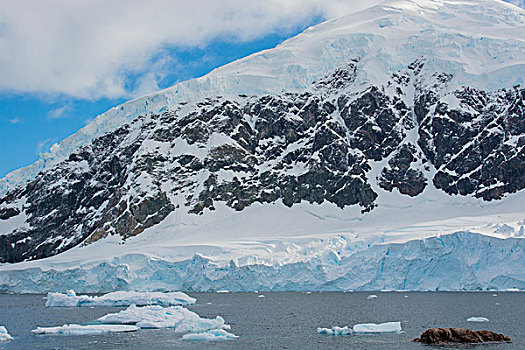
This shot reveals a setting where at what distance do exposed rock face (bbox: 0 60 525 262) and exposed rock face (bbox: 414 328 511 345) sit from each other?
266 ft

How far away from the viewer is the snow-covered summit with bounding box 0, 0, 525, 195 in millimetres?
131000

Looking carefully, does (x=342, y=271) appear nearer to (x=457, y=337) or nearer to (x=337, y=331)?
(x=337, y=331)

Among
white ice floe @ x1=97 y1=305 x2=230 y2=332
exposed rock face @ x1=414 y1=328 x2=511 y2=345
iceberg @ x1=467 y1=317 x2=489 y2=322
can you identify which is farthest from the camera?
iceberg @ x1=467 y1=317 x2=489 y2=322

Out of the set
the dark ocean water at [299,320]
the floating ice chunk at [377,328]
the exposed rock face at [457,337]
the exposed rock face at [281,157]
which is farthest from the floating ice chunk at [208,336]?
the exposed rock face at [281,157]

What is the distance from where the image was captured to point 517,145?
120 meters

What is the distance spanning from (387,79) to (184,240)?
64.2 m

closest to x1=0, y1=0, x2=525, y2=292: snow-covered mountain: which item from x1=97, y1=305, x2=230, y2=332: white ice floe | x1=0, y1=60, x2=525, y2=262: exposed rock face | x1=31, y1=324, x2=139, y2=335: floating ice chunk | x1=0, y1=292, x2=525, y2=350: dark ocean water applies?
x1=0, y1=60, x2=525, y2=262: exposed rock face

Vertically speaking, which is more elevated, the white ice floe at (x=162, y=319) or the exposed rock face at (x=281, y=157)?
the exposed rock face at (x=281, y=157)

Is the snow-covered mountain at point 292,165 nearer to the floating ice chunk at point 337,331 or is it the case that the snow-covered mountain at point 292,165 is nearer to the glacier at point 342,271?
the glacier at point 342,271

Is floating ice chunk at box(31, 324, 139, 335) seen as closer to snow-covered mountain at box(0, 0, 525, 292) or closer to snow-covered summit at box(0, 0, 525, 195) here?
snow-covered mountain at box(0, 0, 525, 292)

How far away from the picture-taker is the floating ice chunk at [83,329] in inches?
1745

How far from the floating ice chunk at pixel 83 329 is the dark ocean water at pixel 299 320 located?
0.92m

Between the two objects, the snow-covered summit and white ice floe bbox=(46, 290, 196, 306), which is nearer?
white ice floe bbox=(46, 290, 196, 306)

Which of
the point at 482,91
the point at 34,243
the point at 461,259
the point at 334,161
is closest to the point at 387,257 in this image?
the point at 461,259
